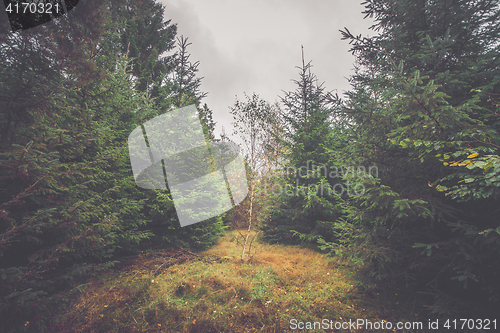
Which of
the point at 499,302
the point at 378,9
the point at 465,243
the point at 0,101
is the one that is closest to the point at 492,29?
the point at 378,9

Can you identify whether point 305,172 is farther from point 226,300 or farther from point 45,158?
point 45,158

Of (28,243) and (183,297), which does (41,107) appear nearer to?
(28,243)

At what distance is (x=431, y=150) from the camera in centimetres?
320

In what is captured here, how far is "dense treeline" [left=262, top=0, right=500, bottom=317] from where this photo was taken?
3143mm

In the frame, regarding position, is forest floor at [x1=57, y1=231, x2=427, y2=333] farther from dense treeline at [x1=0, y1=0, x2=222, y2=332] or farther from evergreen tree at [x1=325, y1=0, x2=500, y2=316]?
evergreen tree at [x1=325, y1=0, x2=500, y2=316]

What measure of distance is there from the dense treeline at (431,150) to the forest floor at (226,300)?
2.82 feet

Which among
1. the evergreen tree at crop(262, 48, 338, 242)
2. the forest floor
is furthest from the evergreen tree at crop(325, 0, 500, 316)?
the evergreen tree at crop(262, 48, 338, 242)

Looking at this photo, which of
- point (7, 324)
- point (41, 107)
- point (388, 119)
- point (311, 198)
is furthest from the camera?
point (311, 198)

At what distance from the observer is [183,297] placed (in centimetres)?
480

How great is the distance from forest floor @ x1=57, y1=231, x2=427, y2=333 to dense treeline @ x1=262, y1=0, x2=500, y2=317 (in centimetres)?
86

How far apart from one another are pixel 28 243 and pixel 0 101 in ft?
8.88

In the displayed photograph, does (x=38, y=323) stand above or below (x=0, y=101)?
below

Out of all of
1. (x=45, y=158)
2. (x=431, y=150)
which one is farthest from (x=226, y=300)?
(x=431, y=150)

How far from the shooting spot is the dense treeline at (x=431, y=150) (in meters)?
3.14
